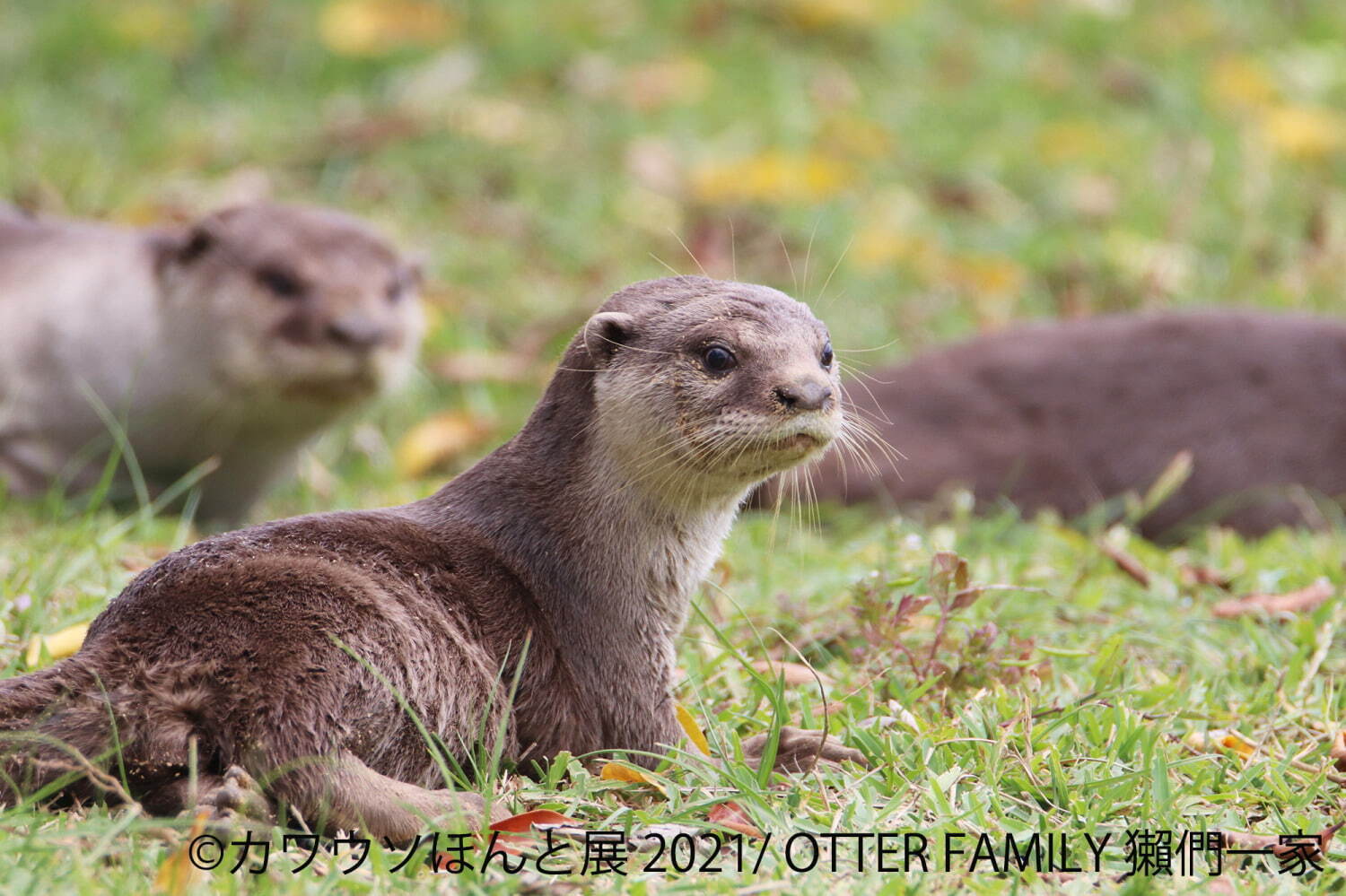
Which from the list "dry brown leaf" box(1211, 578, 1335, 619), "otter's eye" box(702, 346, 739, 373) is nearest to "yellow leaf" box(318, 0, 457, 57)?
"dry brown leaf" box(1211, 578, 1335, 619)

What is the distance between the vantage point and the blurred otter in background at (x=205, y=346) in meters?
5.09

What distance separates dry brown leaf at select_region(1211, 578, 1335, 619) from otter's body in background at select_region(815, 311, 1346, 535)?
4.95 ft

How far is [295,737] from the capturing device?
224 centimetres

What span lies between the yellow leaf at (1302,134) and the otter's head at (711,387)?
248 inches

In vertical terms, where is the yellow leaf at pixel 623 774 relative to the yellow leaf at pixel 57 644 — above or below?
above

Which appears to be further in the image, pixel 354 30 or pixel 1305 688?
pixel 354 30

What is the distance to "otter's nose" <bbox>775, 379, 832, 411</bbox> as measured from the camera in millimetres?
2547

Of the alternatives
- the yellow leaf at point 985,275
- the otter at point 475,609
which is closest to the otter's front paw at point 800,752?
the otter at point 475,609

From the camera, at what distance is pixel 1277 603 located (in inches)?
144

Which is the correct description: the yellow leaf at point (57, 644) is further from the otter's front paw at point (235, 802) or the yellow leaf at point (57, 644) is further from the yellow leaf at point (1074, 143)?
the yellow leaf at point (1074, 143)

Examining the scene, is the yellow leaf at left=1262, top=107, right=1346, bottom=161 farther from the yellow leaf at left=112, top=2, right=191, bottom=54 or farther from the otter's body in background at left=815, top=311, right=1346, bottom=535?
the yellow leaf at left=112, top=2, right=191, bottom=54

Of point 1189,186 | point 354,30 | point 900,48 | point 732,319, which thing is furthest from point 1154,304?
point 732,319

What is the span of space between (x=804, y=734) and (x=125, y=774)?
3.40ft

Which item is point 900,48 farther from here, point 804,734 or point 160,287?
point 804,734
